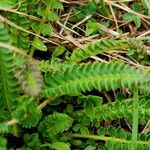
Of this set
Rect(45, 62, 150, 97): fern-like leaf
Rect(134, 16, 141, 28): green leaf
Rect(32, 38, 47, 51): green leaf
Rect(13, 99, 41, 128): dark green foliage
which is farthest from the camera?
Rect(134, 16, 141, 28): green leaf

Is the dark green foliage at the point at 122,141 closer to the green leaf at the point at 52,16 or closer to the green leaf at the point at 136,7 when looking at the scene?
the green leaf at the point at 52,16

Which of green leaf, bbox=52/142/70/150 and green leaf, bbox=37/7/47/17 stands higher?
green leaf, bbox=37/7/47/17

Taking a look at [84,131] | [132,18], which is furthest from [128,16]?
[84,131]

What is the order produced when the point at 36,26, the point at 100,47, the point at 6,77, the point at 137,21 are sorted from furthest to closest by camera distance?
the point at 137,21, the point at 36,26, the point at 100,47, the point at 6,77

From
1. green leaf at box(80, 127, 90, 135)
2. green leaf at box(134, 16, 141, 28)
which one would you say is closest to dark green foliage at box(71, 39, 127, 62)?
green leaf at box(80, 127, 90, 135)

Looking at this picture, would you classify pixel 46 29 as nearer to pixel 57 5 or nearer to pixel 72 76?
pixel 57 5

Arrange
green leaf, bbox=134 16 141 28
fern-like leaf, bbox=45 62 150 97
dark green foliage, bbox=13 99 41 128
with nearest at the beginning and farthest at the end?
fern-like leaf, bbox=45 62 150 97 → dark green foliage, bbox=13 99 41 128 → green leaf, bbox=134 16 141 28

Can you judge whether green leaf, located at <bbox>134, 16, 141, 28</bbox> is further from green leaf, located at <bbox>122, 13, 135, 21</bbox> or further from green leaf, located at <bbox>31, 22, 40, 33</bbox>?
green leaf, located at <bbox>31, 22, 40, 33</bbox>
